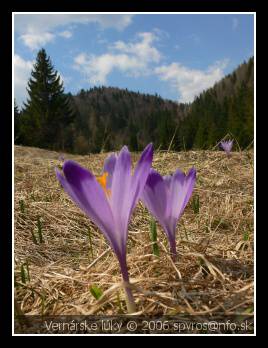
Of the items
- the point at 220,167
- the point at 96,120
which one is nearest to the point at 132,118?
the point at 96,120

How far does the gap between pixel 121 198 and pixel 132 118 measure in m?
71.7

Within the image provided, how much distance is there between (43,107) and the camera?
89.5 feet

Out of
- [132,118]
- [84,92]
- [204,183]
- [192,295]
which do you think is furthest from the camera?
[84,92]

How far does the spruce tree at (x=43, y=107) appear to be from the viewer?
26.8 meters

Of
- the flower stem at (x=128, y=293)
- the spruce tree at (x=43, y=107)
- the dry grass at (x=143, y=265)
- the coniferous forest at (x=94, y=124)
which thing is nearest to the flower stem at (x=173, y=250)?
the dry grass at (x=143, y=265)

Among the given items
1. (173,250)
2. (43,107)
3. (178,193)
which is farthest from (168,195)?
(43,107)

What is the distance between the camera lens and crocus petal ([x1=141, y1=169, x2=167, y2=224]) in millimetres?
849

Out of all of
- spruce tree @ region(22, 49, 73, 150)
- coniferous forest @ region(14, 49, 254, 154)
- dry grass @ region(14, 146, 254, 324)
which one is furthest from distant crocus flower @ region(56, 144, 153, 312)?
spruce tree @ region(22, 49, 73, 150)

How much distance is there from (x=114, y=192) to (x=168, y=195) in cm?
22

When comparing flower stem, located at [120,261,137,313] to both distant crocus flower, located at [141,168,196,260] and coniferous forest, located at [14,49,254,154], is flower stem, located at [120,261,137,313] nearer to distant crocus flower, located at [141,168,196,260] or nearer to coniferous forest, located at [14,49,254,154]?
distant crocus flower, located at [141,168,196,260]

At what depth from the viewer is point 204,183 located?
2670 millimetres

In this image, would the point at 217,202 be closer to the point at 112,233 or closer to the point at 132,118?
the point at 112,233

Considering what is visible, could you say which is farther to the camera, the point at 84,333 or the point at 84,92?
the point at 84,92

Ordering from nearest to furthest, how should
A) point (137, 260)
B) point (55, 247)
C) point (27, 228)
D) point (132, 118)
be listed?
point (137, 260)
point (55, 247)
point (27, 228)
point (132, 118)
